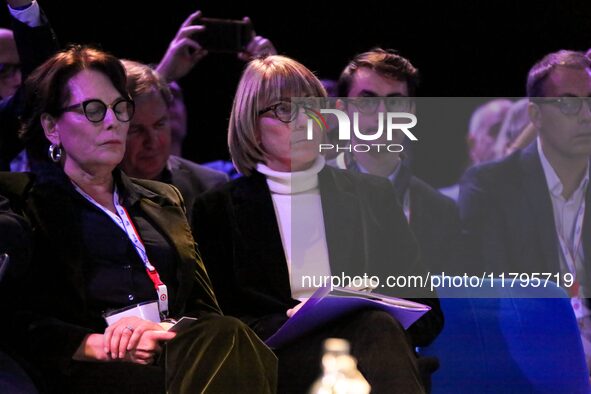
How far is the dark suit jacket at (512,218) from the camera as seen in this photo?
2.60 meters

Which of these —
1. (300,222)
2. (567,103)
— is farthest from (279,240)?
(567,103)

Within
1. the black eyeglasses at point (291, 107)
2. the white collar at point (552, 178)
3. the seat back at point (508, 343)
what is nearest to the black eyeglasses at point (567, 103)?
the white collar at point (552, 178)

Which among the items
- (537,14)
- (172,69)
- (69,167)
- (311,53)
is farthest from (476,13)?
(69,167)

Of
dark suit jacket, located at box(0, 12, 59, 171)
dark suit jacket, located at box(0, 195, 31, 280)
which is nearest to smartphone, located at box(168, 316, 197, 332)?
dark suit jacket, located at box(0, 195, 31, 280)

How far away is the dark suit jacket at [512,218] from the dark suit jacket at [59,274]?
76 centimetres

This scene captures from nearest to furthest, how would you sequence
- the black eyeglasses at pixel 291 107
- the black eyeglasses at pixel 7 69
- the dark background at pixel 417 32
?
the black eyeglasses at pixel 291 107, the black eyeglasses at pixel 7 69, the dark background at pixel 417 32

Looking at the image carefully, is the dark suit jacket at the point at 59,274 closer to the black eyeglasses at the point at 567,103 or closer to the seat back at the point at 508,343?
the seat back at the point at 508,343

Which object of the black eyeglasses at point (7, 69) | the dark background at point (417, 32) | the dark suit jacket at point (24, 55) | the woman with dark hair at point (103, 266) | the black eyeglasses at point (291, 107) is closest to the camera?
the woman with dark hair at point (103, 266)

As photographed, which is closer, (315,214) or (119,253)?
(119,253)

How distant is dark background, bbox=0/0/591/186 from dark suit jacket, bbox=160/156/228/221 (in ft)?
3.23

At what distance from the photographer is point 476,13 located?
404cm

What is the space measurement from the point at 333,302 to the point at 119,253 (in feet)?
1.91

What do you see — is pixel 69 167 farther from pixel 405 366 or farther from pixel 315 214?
pixel 405 366

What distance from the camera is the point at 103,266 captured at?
2.30 metres
